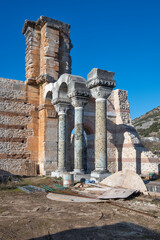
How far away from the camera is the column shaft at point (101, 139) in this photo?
9.60 metres

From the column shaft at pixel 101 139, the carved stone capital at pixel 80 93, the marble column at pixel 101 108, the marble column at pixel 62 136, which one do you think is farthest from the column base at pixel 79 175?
the carved stone capital at pixel 80 93

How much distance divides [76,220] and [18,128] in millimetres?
9345

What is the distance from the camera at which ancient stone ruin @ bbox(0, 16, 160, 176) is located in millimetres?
12398

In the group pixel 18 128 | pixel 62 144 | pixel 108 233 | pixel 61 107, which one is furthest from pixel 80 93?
pixel 108 233

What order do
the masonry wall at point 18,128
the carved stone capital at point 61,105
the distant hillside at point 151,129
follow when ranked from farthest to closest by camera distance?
the distant hillside at point 151,129, the masonry wall at point 18,128, the carved stone capital at point 61,105

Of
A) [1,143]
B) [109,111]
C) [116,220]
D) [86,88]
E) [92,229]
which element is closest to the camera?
[92,229]

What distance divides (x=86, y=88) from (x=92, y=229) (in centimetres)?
738

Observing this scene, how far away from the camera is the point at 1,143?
1267cm

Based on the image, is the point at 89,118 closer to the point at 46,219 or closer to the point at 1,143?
the point at 1,143

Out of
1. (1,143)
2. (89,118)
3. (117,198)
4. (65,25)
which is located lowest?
(117,198)

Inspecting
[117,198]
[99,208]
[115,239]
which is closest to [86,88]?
[117,198]

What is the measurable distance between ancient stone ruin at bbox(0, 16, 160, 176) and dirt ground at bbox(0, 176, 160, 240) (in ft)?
15.5

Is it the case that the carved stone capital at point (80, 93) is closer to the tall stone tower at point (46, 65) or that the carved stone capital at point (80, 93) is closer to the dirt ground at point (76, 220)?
the tall stone tower at point (46, 65)

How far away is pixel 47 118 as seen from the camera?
1345 cm
